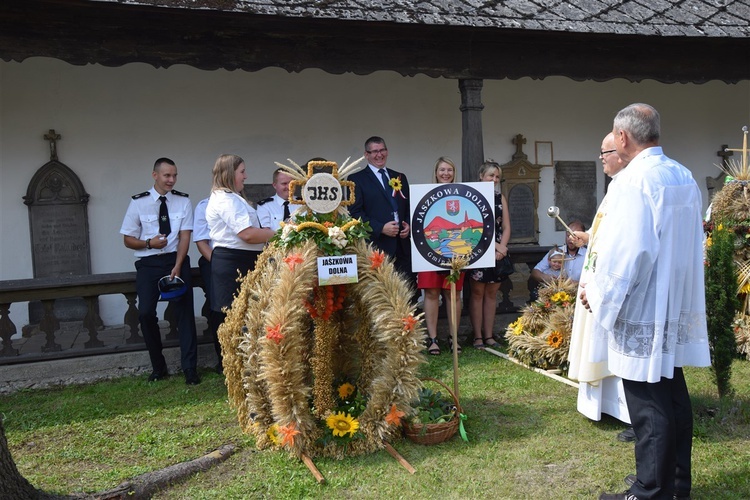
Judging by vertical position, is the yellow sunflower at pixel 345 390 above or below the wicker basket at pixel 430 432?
above

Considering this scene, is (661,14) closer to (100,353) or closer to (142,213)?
(142,213)

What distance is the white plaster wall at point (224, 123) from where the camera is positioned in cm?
782

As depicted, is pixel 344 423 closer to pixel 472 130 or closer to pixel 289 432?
pixel 289 432

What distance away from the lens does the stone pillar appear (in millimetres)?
7234

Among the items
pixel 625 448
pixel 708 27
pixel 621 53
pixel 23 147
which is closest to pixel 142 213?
pixel 23 147

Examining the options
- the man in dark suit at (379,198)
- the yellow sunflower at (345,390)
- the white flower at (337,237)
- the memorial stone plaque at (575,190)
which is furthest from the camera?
the memorial stone plaque at (575,190)

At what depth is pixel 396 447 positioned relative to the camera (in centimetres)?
427

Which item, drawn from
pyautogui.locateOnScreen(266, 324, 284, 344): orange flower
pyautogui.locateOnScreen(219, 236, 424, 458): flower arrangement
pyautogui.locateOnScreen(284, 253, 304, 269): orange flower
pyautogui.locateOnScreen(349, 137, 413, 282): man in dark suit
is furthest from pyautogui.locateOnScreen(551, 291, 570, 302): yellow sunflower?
pyautogui.locateOnScreen(266, 324, 284, 344): orange flower

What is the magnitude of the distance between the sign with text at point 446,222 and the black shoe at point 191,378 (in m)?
2.17

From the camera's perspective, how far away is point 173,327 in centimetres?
650

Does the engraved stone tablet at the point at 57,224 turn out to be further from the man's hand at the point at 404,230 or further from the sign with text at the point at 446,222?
the sign with text at the point at 446,222

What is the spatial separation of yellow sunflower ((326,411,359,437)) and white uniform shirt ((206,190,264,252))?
5.99 feet

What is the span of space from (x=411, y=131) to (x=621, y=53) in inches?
115

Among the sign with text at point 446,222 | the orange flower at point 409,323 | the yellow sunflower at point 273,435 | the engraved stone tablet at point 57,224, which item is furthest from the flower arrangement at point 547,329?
the engraved stone tablet at point 57,224
